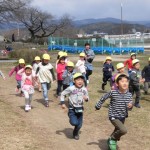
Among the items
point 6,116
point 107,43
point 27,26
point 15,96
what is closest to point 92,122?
point 6,116

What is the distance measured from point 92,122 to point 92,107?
1913 mm

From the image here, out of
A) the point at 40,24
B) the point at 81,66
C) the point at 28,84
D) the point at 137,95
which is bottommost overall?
the point at 137,95

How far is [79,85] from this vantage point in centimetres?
804

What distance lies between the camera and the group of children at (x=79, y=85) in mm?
7141

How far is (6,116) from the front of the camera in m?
10.1

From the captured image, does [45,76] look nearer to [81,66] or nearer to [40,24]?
[81,66]

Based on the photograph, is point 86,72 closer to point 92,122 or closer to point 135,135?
point 92,122

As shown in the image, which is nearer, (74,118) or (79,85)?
(74,118)

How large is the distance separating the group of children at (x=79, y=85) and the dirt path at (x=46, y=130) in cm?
35

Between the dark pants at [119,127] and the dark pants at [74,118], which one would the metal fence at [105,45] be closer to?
the dark pants at [74,118]

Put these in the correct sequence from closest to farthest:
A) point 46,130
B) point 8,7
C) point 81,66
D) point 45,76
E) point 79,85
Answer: point 79,85 < point 46,130 < point 45,76 < point 81,66 < point 8,7

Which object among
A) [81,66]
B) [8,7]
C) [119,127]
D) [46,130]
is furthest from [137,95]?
[8,7]

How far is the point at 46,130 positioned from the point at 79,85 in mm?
1517

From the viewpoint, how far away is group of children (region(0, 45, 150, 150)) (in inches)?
281
